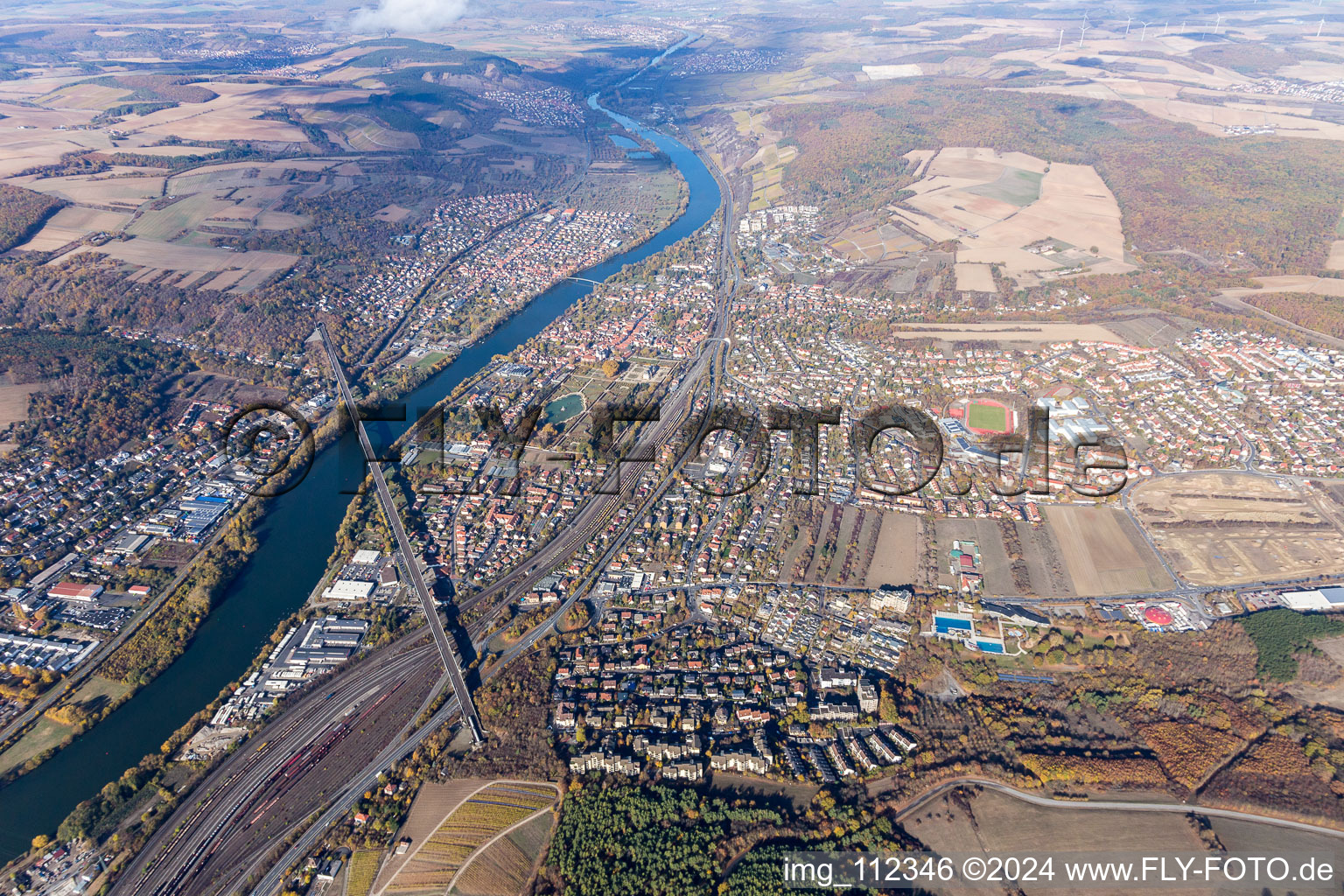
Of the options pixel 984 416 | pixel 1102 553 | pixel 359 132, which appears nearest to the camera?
pixel 1102 553

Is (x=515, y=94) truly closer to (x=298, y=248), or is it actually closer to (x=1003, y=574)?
(x=298, y=248)

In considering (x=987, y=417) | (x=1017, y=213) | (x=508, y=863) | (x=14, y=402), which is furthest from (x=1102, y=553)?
(x=14, y=402)

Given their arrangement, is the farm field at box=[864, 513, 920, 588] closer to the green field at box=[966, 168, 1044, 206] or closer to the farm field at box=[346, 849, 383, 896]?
the farm field at box=[346, 849, 383, 896]

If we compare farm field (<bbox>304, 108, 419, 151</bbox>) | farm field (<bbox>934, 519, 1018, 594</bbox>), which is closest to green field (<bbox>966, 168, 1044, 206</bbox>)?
farm field (<bbox>934, 519, 1018, 594</bbox>)

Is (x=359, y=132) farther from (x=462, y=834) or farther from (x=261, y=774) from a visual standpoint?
(x=462, y=834)

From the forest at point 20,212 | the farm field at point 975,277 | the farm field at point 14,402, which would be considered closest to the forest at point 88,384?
the farm field at point 14,402

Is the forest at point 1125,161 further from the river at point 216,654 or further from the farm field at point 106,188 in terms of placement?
the farm field at point 106,188

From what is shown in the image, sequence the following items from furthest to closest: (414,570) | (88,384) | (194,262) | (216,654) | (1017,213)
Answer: (1017,213) → (194,262) → (88,384) → (414,570) → (216,654)
